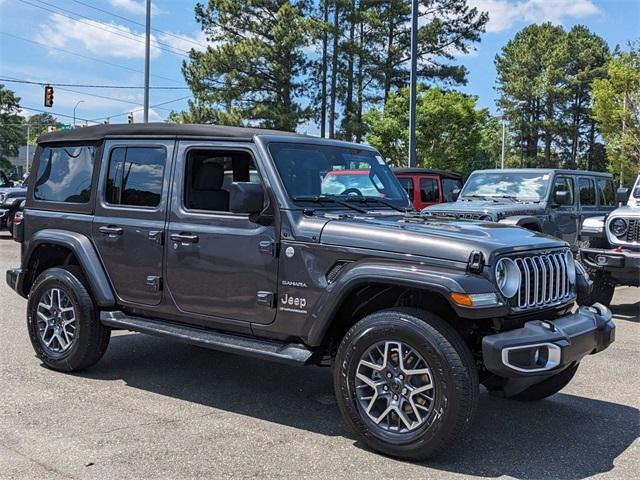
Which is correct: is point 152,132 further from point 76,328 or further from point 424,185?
point 424,185

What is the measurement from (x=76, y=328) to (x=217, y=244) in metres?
1.61

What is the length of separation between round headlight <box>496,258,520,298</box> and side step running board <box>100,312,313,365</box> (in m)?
1.28

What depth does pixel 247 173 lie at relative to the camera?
491cm

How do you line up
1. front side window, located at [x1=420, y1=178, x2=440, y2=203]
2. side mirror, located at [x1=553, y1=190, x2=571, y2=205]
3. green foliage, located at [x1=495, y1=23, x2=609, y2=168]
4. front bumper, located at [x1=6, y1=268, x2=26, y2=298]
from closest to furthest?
1. front bumper, located at [x1=6, y1=268, x2=26, y2=298]
2. side mirror, located at [x1=553, y1=190, x2=571, y2=205]
3. front side window, located at [x1=420, y1=178, x2=440, y2=203]
4. green foliage, located at [x1=495, y1=23, x2=609, y2=168]

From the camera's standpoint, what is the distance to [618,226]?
8539 millimetres

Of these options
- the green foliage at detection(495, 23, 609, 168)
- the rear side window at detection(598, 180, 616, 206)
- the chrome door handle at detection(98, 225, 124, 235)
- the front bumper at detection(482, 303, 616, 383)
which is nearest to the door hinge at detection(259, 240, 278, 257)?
the chrome door handle at detection(98, 225, 124, 235)

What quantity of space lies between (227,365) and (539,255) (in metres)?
3.01

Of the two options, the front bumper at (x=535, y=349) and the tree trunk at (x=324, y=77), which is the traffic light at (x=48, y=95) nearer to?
the tree trunk at (x=324, y=77)

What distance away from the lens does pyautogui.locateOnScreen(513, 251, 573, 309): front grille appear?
399 cm

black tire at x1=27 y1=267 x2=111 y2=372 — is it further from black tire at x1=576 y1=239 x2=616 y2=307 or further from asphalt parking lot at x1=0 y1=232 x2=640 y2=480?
black tire at x1=576 y1=239 x2=616 y2=307

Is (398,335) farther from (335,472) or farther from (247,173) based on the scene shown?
(247,173)

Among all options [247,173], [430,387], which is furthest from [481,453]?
[247,173]

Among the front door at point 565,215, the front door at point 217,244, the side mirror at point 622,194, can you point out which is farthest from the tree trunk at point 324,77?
the front door at point 217,244

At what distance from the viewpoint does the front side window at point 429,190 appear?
15.6m
